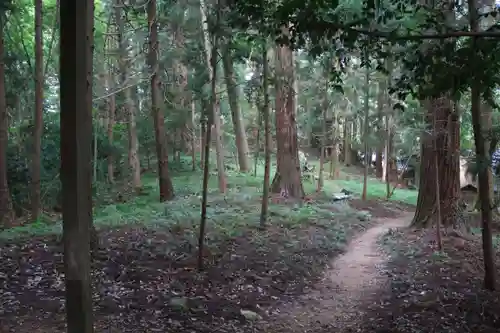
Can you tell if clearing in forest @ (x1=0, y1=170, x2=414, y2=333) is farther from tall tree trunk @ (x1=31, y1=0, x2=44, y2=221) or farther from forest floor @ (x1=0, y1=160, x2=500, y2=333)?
tall tree trunk @ (x1=31, y1=0, x2=44, y2=221)

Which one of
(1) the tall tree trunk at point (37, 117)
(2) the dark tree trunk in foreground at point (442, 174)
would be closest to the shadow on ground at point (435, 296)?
(2) the dark tree trunk in foreground at point (442, 174)

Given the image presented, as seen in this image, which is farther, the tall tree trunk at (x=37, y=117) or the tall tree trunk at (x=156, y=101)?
the tall tree trunk at (x=156, y=101)

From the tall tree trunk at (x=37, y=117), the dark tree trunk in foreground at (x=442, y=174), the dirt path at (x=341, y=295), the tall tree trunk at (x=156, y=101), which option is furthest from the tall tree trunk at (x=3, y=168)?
the dark tree trunk in foreground at (x=442, y=174)

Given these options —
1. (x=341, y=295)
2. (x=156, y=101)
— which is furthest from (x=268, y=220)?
(x=156, y=101)

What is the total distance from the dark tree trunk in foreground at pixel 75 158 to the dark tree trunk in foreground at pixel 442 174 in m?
8.59

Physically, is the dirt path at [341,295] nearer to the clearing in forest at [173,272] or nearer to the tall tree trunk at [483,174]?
the clearing in forest at [173,272]

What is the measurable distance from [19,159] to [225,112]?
10849 mm

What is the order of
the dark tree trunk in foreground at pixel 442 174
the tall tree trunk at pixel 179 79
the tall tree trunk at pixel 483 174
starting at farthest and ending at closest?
the tall tree trunk at pixel 179 79
the dark tree trunk in foreground at pixel 442 174
the tall tree trunk at pixel 483 174

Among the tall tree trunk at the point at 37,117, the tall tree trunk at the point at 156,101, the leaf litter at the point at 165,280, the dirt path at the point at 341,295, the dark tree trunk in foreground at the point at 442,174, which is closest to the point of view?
the leaf litter at the point at 165,280

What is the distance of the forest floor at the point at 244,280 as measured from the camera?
637cm

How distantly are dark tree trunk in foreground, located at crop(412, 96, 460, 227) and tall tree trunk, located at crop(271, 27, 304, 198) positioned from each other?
4890 millimetres

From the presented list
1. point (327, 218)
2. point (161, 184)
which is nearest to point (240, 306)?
point (327, 218)

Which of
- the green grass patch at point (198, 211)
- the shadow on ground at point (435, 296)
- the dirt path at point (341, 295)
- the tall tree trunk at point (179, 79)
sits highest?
the tall tree trunk at point (179, 79)

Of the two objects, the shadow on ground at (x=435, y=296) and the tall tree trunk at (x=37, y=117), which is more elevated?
the tall tree trunk at (x=37, y=117)
